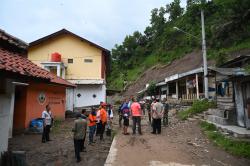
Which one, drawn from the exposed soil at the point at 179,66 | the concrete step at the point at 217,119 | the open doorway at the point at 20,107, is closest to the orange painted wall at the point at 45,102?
the open doorway at the point at 20,107

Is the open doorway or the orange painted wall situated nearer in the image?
the open doorway

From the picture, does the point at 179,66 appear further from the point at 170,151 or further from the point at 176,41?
the point at 170,151

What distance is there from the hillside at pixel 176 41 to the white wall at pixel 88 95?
11275mm

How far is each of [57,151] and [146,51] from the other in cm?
5624

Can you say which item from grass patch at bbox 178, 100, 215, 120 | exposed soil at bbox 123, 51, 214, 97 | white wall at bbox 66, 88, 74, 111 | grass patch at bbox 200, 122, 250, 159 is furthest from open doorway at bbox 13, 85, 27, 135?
exposed soil at bbox 123, 51, 214, 97

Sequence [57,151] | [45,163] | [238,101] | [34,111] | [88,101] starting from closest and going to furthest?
[45,163]
[57,151]
[238,101]
[34,111]
[88,101]

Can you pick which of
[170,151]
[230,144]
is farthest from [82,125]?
[230,144]

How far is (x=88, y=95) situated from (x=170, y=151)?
659 inches

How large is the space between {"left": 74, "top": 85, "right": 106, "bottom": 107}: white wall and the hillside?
11.3 m

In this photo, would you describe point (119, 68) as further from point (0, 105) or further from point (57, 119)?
point (0, 105)

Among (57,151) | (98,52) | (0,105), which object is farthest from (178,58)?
(0,105)

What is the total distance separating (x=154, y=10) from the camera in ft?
219

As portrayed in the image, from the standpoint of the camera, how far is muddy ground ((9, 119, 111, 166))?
7.55 meters

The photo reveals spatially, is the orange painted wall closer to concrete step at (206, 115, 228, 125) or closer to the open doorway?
the open doorway
